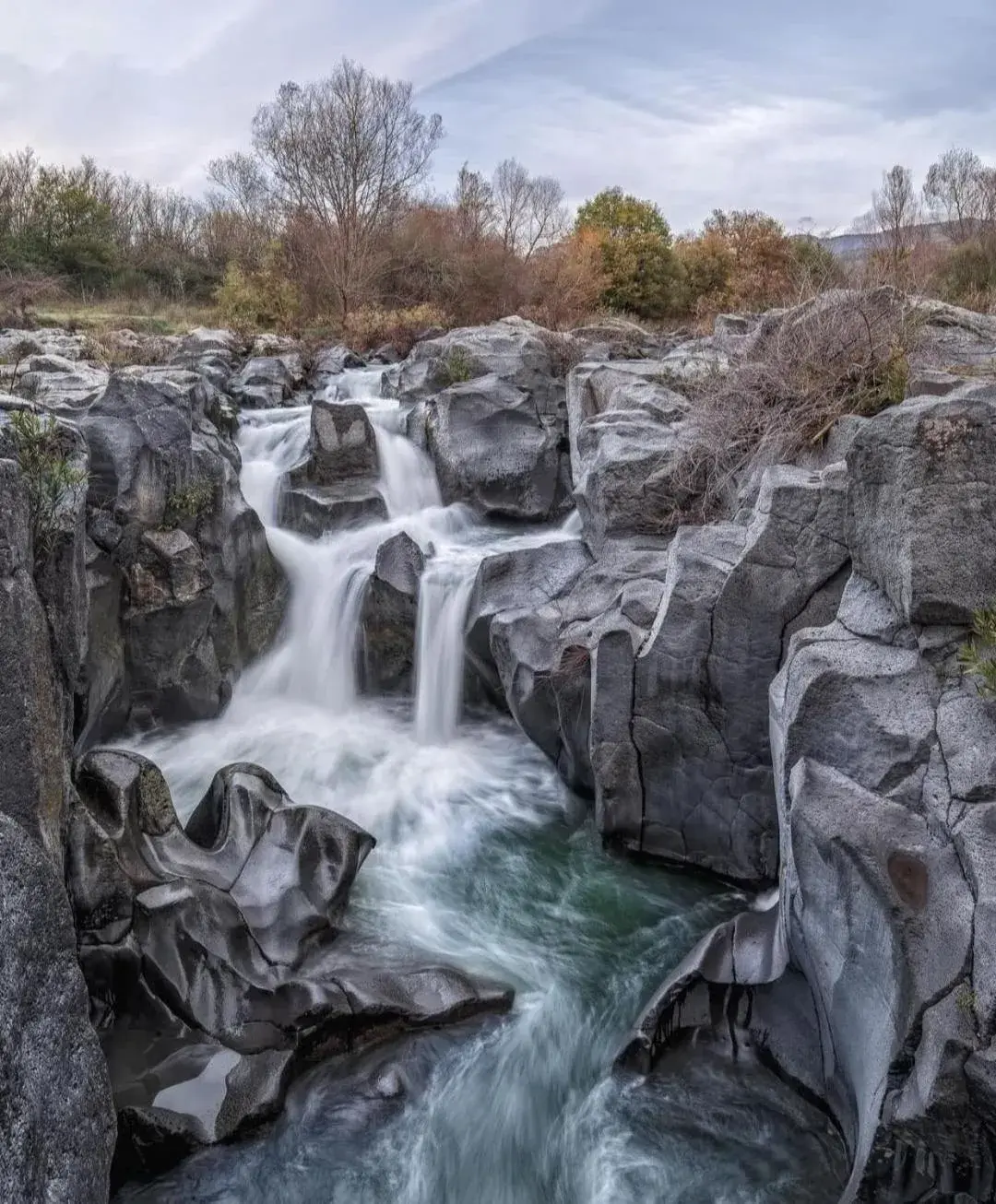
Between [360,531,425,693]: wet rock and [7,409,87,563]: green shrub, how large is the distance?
144 inches

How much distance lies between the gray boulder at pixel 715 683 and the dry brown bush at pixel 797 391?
1246 millimetres

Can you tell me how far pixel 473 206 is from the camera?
92.7ft

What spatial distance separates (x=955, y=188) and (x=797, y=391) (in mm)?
24425

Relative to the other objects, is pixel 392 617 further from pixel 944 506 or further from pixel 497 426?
pixel 944 506

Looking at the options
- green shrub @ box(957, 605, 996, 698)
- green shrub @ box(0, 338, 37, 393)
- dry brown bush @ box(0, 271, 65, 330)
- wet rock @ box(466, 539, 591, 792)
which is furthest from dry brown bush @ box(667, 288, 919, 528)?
dry brown bush @ box(0, 271, 65, 330)

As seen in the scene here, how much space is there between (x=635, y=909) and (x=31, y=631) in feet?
15.0

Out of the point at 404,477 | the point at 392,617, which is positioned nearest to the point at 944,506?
the point at 392,617

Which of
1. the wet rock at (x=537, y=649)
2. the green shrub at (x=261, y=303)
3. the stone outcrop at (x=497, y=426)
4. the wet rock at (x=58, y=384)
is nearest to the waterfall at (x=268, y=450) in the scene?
the stone outcrop at (x=497, y=426)

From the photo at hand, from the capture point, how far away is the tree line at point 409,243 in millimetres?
23000

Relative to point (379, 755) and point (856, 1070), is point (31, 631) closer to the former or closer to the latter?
point (379, 755)

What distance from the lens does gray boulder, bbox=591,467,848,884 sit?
6188 mm

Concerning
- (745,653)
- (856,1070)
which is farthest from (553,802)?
(856,1070)

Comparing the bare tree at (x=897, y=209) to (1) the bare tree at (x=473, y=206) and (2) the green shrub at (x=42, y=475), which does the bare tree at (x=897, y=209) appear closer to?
(1) the bare tree at (x=473, y=206)

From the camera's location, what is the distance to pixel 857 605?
17.3 ft
